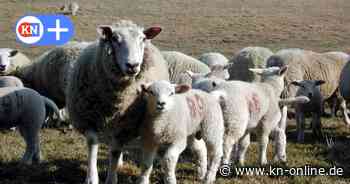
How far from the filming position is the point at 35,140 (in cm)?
741

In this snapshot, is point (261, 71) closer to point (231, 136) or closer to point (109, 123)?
point (231, 136)

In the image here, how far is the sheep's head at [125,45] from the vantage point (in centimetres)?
563

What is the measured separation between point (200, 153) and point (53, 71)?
484cm

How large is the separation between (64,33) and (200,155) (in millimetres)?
26560

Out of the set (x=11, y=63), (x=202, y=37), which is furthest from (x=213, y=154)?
(x=202, y=37)

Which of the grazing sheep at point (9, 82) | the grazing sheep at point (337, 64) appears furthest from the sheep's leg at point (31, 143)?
the grazing sheep at point (337, 64)

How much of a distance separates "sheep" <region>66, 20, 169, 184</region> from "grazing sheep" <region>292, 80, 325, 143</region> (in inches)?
169

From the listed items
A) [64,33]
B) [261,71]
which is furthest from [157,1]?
[261,71]

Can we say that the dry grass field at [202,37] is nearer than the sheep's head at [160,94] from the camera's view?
No

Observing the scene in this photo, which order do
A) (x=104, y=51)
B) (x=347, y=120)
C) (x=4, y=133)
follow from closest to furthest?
(x=104, y=51) → (x=4, y=133) → (x=347, y=120)

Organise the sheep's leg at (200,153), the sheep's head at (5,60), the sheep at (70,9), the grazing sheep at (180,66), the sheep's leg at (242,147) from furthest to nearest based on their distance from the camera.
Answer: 1. the sheep at (70,9)
2. the grazing sheep at (180,66)
3. the sheep's head at (5,60)
4. the sheep's leg at (242,147)
5. the sheep's leg at (200,153)

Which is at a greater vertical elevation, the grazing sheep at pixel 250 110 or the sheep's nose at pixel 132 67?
the sheep's nose at pixel 132 67

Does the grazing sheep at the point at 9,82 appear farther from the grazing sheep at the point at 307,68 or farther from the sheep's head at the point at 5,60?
the grazing sheep at the point at 307,68

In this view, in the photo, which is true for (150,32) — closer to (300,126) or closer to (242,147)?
(242,147)
